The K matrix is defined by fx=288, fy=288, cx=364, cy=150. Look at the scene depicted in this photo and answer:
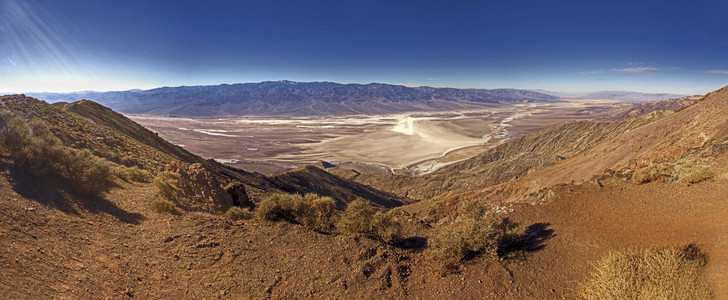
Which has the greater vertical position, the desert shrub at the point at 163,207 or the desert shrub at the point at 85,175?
the desert shrub at the point at 85,175

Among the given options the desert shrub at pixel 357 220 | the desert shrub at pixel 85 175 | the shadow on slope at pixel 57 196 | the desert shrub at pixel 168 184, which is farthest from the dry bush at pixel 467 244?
the desert shrub at pixel 85 175

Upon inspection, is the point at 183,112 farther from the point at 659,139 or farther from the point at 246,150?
the point at 659,139

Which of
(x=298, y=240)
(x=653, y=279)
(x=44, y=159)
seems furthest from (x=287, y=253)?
(x=44, y=159)

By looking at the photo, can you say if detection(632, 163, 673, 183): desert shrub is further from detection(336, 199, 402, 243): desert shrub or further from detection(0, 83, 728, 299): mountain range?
detection(336, 199, 402, 243): desert shrub

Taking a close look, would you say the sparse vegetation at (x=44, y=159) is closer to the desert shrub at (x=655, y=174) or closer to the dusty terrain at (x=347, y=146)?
the desert shrub at (x=655, y=174)

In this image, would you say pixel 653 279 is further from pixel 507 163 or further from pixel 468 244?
pixel 507 163

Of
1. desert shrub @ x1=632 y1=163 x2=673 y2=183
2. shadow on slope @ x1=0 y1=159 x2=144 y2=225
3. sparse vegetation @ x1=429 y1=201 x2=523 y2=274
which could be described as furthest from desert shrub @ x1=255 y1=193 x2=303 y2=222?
desert shrub @ x1=632 y1=163 x2=673 y2=183
